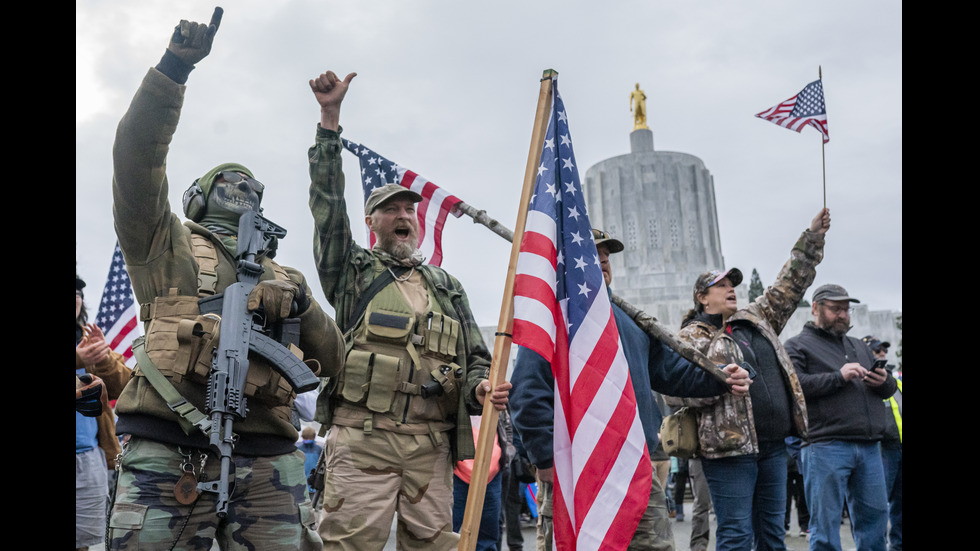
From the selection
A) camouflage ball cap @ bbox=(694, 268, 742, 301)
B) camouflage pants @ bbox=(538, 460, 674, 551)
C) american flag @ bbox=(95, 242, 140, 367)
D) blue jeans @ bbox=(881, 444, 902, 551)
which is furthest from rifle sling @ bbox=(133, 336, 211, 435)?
blue jeans @ bbox=(881, 444, 902, 551)

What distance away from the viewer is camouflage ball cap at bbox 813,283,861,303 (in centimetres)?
664

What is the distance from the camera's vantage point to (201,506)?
10.2 feet

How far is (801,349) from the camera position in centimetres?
668

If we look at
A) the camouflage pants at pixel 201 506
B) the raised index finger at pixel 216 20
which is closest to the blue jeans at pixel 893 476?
the camouflage pants at pixel 201 506

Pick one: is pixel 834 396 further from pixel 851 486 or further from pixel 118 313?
pixel 118 313

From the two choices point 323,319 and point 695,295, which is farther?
point 695,295

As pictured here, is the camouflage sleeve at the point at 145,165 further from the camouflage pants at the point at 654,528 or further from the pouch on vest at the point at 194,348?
the camouflage pants at the point at 654,528

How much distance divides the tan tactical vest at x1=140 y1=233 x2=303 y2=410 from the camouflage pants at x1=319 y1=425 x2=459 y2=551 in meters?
0.78

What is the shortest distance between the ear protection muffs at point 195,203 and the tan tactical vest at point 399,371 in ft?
3.22

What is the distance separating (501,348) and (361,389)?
87 cm
